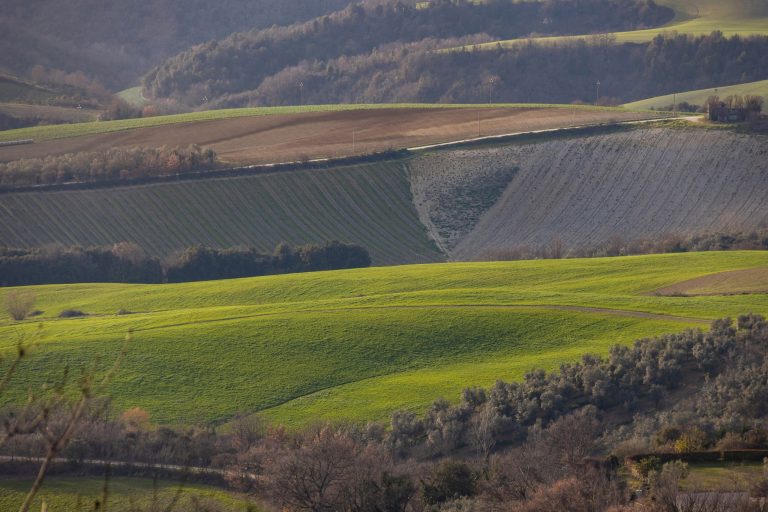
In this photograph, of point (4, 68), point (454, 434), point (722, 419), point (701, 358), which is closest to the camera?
point (722, 419)

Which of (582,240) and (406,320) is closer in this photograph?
(406,320)

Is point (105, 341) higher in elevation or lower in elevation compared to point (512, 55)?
lower

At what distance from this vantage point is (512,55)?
160750mm

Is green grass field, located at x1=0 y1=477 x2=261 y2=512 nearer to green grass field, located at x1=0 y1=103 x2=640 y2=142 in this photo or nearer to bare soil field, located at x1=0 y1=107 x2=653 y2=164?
bare soil field, located at x1=0 y1=107 x2=653 y2=164

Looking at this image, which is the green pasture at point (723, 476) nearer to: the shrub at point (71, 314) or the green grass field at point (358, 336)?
the green grass field at point (358, 336)

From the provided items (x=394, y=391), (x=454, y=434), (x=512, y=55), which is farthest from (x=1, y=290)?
(x=512, y=55)

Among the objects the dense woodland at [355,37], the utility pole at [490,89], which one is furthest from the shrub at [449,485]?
the dense woodland at [355,37]

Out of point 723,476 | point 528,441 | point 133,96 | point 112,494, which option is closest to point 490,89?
point 133,96

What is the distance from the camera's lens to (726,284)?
55125 millimetres

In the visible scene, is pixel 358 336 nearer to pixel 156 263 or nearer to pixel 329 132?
pixel 156 263

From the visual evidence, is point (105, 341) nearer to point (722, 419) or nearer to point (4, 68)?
point (722, 419)

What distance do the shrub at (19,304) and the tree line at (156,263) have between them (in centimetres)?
901

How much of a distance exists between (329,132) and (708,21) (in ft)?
272

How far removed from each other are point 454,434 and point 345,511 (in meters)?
8.94
